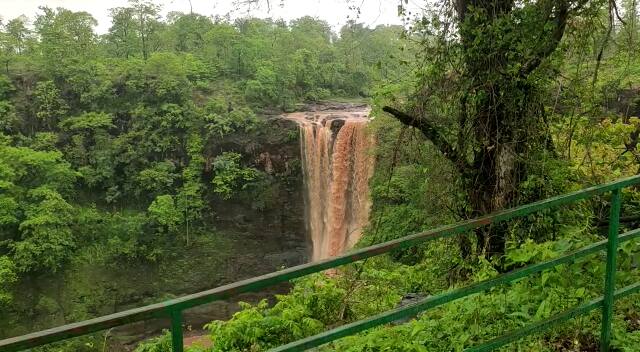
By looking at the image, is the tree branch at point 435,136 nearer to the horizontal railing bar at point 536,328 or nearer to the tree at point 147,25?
the horizontal railing bar at point 536,328

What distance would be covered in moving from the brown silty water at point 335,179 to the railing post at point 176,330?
57.0ft

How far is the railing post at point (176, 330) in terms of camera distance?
4.84 ft

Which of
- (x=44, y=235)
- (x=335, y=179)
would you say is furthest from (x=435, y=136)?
(x=44, y=235)

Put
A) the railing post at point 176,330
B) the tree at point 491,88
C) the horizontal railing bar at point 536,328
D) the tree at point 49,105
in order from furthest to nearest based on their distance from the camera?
the tree at point 49,105, the tree at point 491,88, the horizontal railing bar at point 536,328, the railing post at point 176,330

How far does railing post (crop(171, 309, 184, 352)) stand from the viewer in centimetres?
148

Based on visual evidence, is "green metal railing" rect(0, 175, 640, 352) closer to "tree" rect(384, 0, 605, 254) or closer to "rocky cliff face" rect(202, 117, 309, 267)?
"tree" rect(384, 0, 605, 254)

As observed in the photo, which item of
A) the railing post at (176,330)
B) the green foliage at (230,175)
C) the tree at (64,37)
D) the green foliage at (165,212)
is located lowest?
the green foliage at (165,212)

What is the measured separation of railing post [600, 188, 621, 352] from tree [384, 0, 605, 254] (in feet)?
6.51

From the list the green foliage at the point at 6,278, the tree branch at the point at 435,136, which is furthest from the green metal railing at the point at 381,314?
the green foliage at the point at 6,278

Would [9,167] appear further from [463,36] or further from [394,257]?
[463,36]

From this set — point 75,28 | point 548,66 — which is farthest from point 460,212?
point 75,28

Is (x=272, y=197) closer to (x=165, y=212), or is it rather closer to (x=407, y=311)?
(x=165, y=212)

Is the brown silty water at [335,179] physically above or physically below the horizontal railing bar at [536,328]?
below

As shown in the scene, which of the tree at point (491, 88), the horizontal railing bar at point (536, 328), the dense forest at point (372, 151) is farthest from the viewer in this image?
the tree at point (491, 88)
